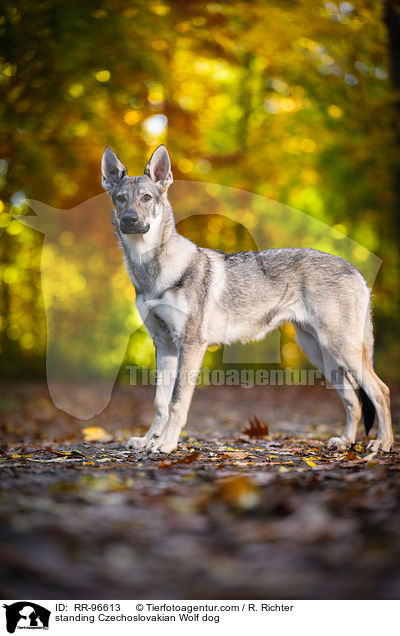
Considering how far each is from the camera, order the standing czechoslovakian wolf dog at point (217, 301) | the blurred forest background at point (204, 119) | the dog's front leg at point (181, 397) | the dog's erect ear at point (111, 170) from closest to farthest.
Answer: the dog's front leg at point (181, 397) < the standing czechoslovakian wolf dog at point (217, 301) < the dog's erect ear at point (111, 170) < the blurred forest background at point (204, 119)

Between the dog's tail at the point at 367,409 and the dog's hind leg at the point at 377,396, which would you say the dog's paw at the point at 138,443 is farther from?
the dog's tail at the point at 367,409

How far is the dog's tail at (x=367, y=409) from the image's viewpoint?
5.26 m

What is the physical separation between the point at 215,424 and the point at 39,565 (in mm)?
6611

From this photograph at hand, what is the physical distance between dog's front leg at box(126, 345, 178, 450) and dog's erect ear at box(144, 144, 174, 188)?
65.3 inches

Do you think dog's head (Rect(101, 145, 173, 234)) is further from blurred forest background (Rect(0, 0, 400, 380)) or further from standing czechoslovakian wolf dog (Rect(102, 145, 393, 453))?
blurred forest background (Rect(0, 0, 400, 380))

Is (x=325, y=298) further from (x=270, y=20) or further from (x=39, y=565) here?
(x=270, y=20)

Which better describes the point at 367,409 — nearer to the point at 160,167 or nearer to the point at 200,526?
the point at 160,167

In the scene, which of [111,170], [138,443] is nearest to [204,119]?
[111,170]

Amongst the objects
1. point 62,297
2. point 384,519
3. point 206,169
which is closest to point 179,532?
point 384,519

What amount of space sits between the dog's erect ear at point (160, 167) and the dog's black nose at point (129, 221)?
552 millimetres

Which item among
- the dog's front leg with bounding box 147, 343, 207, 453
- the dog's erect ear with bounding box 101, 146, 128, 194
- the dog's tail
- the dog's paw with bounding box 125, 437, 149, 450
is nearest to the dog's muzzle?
the dog's erect ear with bounding box 101, 146, 128, 194

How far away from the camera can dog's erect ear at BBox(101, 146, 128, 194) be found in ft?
16.8

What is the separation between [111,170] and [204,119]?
35.2ft

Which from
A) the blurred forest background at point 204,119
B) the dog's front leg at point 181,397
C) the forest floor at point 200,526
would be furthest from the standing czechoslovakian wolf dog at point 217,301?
the blurred forest background at point 204,119
